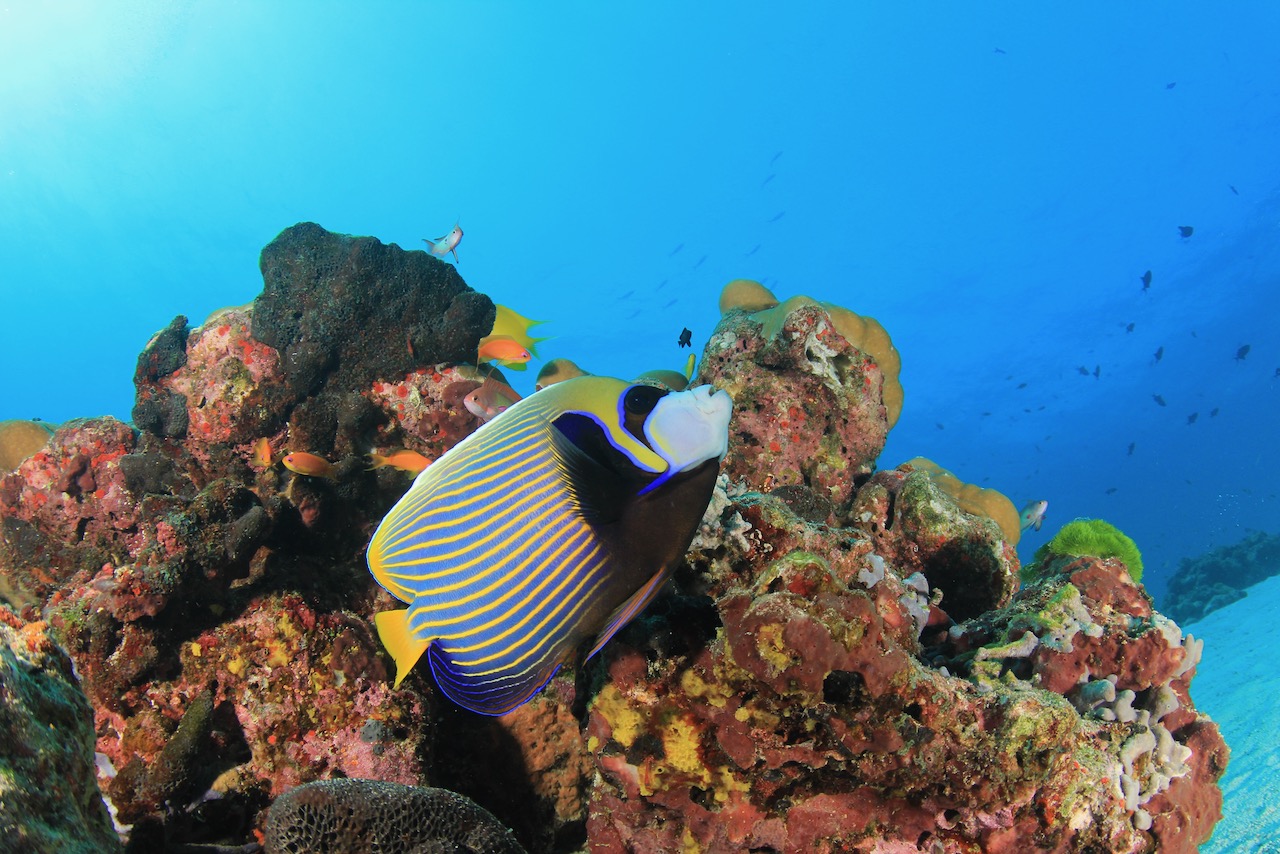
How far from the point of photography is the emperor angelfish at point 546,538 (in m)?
1.05

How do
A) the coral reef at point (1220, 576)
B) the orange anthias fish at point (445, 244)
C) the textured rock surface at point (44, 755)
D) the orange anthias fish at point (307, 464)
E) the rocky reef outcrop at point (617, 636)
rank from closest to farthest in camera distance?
the textured rock surface at point (44, 755)
the rocky reef outcrop at point (617, 636)
the orange anthias fish at point (307, 464)
the orange anthias fish at point (445, 244)
the coral reef at point (1220, 576)

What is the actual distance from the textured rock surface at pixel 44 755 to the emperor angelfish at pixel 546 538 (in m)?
0.89

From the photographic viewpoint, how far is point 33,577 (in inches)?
178

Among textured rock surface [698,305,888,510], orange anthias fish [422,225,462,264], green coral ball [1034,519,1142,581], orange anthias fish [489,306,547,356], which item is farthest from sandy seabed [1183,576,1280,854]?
orange anthias fish [422,225,462,264]

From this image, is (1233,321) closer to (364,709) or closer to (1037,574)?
(1037,574)

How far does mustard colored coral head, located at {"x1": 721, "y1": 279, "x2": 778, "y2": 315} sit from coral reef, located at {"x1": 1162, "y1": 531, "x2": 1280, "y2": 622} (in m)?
22.3

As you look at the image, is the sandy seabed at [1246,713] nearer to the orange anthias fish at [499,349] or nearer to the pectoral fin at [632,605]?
the pectoral fin at [632,605]

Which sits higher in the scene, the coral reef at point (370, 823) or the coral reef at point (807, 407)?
the coral reef at point (807, 407)

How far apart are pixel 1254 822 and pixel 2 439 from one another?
38.4 ft

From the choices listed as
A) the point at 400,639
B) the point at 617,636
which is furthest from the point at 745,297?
the point at 400,639

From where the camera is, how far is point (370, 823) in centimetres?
198

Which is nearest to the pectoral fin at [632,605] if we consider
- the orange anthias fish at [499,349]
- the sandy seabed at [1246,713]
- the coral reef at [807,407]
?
the coral reef at [807,407]

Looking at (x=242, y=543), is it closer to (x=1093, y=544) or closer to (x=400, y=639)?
(x=400, y=639)

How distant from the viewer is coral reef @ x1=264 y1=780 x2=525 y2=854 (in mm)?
1955
